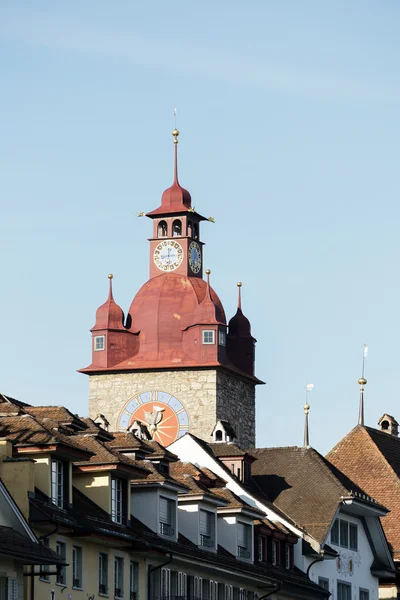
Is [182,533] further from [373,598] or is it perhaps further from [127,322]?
[127,322]

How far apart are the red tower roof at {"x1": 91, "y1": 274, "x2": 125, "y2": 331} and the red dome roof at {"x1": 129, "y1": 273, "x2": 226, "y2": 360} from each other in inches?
36.6

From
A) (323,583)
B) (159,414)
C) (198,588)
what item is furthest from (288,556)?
(159,414)

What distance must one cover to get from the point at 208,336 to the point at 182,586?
2390 inches

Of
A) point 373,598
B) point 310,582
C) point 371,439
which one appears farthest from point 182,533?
point 371,439

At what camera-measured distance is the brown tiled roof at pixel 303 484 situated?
3305 inches

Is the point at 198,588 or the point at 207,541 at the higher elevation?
the point at 207,541

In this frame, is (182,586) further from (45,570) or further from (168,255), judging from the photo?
(168,255)

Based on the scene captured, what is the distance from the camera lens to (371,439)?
99500 millimetres

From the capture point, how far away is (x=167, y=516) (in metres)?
69.2

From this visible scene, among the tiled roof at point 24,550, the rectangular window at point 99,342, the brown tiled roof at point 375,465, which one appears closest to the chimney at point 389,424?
the brown tiled roof at point 375,465

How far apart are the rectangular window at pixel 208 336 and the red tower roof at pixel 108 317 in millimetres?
4905

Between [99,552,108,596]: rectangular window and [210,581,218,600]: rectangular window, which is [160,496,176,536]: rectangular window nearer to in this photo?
[210,581,218,600]: rectangular window

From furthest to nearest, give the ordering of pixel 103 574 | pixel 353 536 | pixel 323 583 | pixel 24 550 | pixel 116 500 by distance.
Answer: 1. pixel 353 536
2. pixel 323 583
3. pixel 116 500
4. pixel 103 574
5. pixel 24 550

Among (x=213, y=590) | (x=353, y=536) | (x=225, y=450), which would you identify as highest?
(x=225, y=450)
